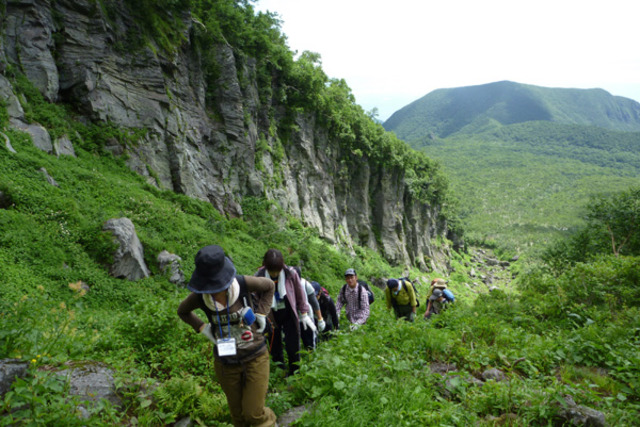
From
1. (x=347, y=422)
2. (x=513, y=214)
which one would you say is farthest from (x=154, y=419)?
(x=513, y=214)

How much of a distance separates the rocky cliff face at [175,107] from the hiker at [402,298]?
1171cm

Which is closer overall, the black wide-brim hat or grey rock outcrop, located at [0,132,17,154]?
the black wide-brim hat

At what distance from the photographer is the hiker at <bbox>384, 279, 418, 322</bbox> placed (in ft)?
23.9

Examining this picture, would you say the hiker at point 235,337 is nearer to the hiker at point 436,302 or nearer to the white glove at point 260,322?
the white glove at point 260,322

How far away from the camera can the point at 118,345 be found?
4.88 m

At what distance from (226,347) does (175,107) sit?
16238 mm

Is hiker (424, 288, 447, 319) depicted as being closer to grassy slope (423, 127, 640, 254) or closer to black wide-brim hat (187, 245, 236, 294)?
black wide-brim hat (187, 245, 236, 294)

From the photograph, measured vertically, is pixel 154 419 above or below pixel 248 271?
above

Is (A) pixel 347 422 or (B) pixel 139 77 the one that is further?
(B) pixel 139 77

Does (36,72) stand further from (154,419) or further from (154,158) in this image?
(154,419)

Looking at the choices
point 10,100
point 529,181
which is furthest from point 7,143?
point 529,181

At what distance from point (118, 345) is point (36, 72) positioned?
12.5 m

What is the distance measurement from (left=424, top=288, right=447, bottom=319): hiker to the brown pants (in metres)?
5.74

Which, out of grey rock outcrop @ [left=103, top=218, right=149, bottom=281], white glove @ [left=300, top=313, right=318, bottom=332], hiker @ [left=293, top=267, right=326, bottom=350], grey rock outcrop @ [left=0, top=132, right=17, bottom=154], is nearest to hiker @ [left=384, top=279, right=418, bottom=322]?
hiker @ [left=293, top=267, right=326, bottom=350]
